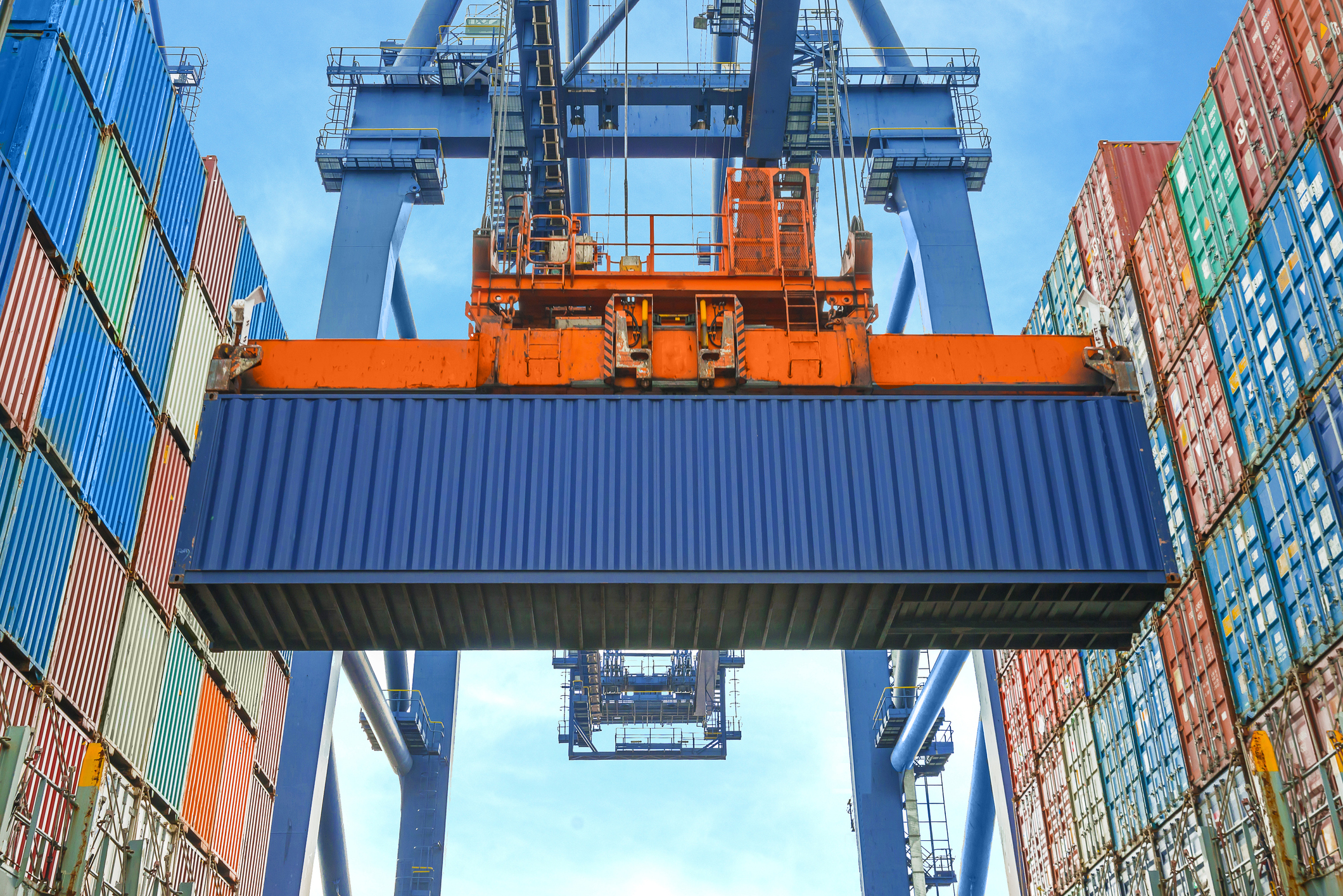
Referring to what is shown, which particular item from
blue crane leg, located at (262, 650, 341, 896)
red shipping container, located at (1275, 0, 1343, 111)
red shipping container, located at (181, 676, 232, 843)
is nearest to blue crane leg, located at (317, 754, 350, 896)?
blue crane leg, located at (262, 650, 341, 896)

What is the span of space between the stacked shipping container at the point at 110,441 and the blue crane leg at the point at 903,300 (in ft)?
47.1

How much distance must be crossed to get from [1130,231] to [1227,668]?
632 cm

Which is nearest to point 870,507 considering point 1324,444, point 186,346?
point 1324,444

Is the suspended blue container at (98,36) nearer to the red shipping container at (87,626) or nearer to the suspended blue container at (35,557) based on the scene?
the suspended blue container at (35,557)

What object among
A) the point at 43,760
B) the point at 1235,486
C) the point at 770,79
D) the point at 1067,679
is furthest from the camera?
the point at 770,79

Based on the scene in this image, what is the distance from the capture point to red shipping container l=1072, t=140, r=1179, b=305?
1600cm

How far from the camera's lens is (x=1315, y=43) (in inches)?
444

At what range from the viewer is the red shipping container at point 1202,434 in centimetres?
1274

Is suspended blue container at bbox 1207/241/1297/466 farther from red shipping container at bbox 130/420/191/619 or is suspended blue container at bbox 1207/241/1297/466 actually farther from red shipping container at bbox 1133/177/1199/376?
red shipping container at bbox 130/420/191/619

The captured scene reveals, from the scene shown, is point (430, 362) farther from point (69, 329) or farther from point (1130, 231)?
point (1130, 231)

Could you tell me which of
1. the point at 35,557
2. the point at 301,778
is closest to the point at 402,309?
the point at 301,778

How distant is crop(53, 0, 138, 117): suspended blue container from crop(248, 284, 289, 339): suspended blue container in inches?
210

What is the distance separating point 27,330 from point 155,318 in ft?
11.5

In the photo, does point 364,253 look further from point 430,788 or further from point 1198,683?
point 430,788
